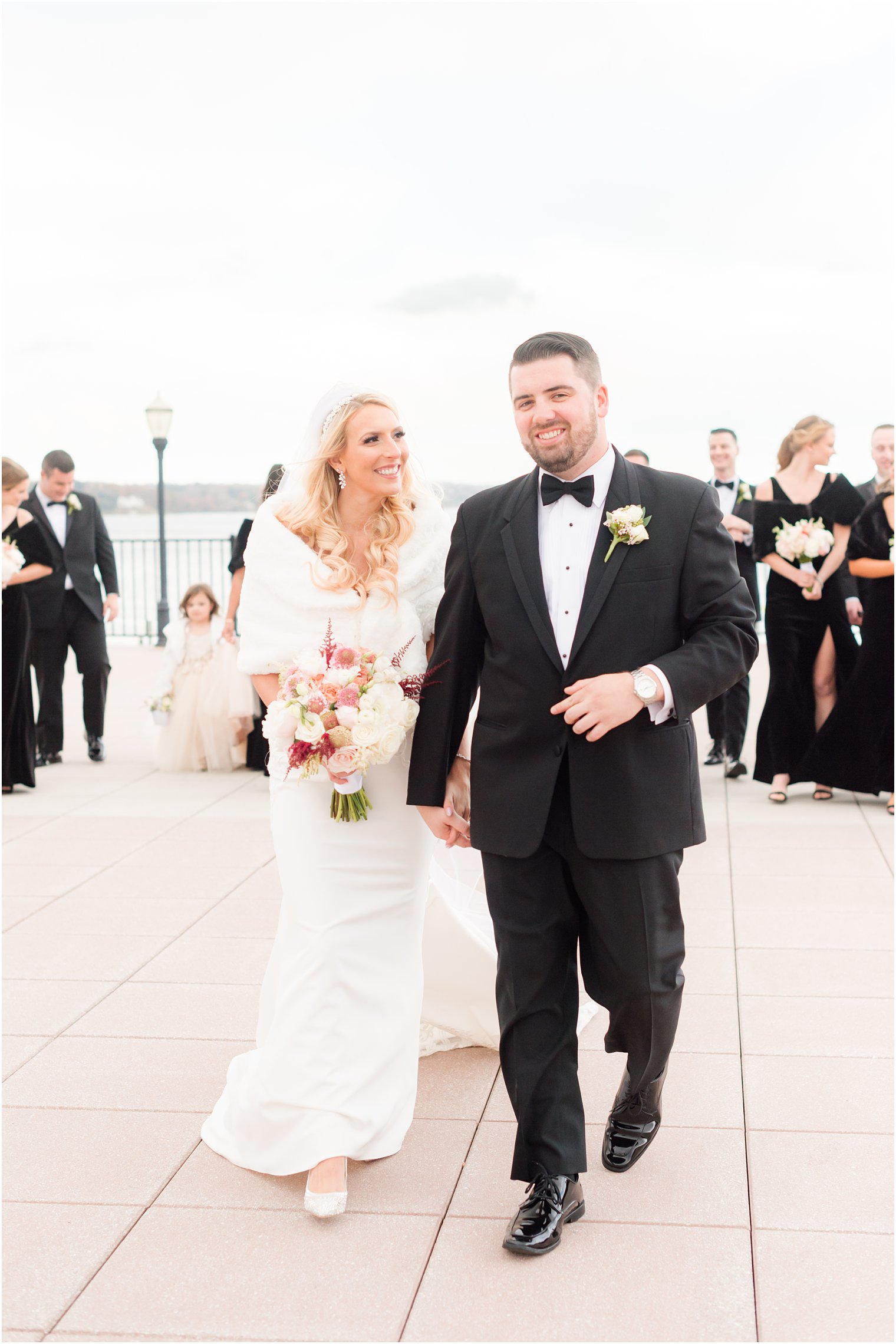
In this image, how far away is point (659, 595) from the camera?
10.4 feet

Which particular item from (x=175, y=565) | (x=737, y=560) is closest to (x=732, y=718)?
(x=737, y=560)

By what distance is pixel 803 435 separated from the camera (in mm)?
8398

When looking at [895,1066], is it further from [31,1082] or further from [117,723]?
[117,723]

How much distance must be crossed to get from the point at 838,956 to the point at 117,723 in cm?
828

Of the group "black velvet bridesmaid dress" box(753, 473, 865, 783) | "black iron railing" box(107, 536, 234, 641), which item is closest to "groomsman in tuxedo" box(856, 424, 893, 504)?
"black velvet bridesmaid dress" box(753, 473, 865, 783)

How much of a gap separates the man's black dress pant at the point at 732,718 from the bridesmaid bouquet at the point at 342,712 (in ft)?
18.9

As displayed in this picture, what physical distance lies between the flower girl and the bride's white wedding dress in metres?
5.84

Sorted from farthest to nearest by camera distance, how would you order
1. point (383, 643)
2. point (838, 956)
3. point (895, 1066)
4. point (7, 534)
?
point (7, 534) → point (838, 956) → point (895, 1066) → point (383, 643)

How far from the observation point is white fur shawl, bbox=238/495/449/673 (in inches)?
141

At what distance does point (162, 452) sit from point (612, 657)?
17510 millimetres

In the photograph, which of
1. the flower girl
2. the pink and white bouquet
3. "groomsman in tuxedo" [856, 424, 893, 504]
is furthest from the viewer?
the flower girl

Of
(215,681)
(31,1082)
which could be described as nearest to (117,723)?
(215,681)

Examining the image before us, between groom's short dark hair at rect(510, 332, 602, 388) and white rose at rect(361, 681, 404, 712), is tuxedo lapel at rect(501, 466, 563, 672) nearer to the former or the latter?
groom's short dark hair at rect(510, 332, 602, 388)

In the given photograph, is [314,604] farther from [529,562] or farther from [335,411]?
[529,562]
